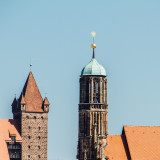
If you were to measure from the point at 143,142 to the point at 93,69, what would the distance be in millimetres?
11900

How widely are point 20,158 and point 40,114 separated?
9374mm

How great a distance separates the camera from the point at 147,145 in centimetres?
12469

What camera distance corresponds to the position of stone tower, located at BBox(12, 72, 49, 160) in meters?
169

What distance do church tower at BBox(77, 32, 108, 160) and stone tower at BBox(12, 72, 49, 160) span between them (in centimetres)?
4511

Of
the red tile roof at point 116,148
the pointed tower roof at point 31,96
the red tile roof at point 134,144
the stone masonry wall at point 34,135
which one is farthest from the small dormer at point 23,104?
the red tile roof at point 116,148

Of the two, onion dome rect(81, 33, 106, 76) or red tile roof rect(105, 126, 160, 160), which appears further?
onion dome rect(81, 33, 106, 76)

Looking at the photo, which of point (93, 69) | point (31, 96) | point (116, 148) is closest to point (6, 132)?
point (31, 96)

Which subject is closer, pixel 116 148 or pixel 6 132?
pixel 116 148

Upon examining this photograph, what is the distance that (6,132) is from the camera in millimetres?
168000

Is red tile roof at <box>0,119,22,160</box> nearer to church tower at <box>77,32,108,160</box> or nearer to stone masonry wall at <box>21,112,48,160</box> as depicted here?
stone masonry wall at <box>21,112,48,160</box>

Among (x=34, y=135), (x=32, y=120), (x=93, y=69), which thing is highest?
(x=32, y=120)

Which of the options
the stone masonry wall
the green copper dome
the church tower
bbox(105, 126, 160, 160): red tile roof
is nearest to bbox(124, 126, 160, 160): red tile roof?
bbox(105, 126, 160, 160): red tile roof

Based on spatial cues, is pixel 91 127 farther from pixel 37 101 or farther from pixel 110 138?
pixel 37 101

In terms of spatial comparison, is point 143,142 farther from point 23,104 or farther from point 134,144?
point 23,104
